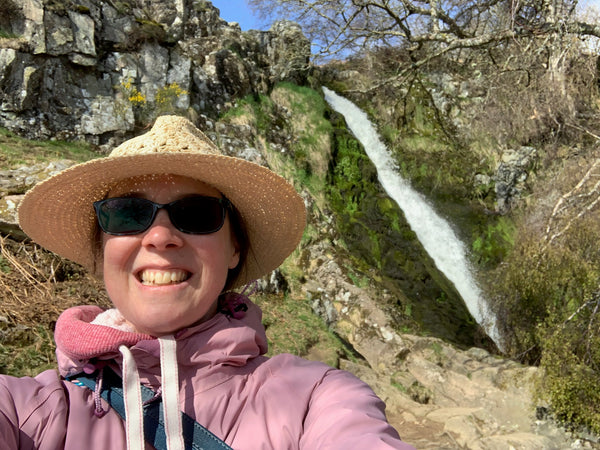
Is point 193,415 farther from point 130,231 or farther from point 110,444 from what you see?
point 130,231

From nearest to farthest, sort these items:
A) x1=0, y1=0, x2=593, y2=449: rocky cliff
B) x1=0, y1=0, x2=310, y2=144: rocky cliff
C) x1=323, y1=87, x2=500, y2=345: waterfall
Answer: x1=0, y1=0, x2=593, y2=449: rocky cliff, x1=0, y1=0, x2=310, y2=144: rocky cliff, x1=323, y1=87, x2=500, y2=345: waterfall

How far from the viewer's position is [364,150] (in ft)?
42.3

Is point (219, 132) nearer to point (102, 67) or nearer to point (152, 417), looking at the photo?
point (102, 67)

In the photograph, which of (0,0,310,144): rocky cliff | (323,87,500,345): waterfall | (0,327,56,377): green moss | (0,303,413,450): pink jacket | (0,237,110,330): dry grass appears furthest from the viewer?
(323,87,500,345): waterfall

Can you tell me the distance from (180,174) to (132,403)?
2.13ft

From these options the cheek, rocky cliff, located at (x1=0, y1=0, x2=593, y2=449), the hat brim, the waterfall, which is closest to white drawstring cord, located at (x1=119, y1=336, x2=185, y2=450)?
the cheek

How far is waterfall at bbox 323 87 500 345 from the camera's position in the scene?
998 centimetres

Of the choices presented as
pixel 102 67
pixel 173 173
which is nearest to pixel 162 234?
pixel 173 173

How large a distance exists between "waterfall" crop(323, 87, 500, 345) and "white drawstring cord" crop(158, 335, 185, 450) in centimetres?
840

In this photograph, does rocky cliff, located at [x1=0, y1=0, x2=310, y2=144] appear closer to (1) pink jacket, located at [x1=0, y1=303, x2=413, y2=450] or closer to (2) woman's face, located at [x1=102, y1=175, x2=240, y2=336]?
(2) woman's face, located at [x1=102, y1=175, x2=240, y2=336]

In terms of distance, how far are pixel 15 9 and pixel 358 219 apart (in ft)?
25.1

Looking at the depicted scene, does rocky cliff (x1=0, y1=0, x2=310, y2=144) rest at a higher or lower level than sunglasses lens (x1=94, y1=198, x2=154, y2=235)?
higher

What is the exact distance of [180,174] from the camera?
137 centimetres

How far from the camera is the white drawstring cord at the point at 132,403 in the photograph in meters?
1.12
